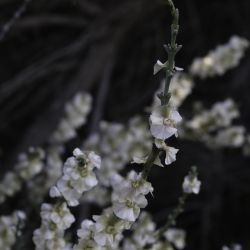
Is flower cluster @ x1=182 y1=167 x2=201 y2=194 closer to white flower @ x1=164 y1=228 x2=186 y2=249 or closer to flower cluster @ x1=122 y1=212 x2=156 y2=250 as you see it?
flower cluster @ x1=122 y1=212 x2=156 y2=250

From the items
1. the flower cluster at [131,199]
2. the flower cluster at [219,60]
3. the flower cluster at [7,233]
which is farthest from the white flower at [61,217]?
the flower cluster at [219,60]

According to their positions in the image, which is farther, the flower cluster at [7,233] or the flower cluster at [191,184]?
the flower cluster at [7,233]

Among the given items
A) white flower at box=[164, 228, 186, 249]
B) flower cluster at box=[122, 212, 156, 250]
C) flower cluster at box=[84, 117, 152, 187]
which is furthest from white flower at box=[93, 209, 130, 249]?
flower cluster at box=[84, 117, 152, 187]

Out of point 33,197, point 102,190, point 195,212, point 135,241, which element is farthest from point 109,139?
point 195,212

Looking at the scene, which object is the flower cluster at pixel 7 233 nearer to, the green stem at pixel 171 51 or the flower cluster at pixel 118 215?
the flower cluster at pixel 118 215

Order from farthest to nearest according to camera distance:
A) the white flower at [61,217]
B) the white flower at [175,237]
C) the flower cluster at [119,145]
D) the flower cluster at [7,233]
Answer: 1. the flower cluster at [119,145]
2. the white flower at [175,237]
3. the flower cluster at [7,233]
4. the white flower at [61,217]

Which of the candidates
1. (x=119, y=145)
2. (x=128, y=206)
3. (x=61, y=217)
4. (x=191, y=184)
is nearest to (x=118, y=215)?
(x=128, y=206)
